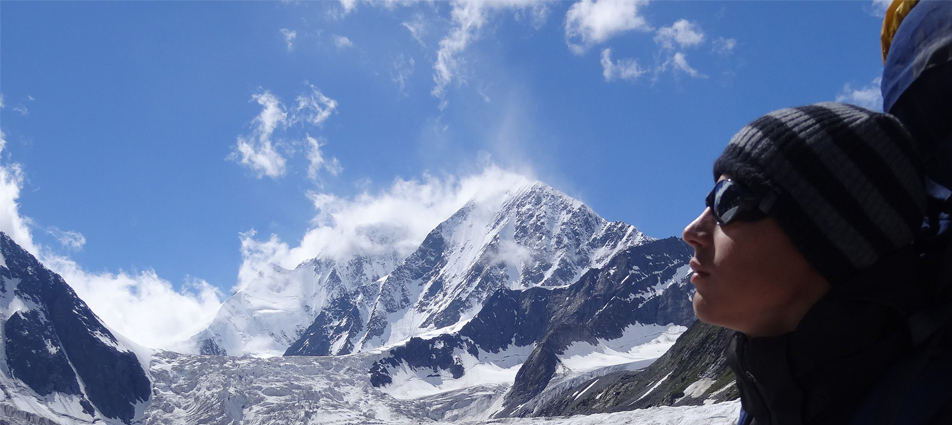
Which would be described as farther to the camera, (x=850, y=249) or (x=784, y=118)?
(x=784, y=118)

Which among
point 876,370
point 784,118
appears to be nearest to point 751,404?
point 876,370

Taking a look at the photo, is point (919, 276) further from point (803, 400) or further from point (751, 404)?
point (751, 404)

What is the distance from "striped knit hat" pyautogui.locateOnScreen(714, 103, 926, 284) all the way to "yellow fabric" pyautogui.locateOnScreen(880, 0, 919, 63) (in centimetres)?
50

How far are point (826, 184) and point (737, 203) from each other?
25 centimetres

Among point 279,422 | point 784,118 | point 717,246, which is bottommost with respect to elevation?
point 717,246

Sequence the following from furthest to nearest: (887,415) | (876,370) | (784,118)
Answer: (784,118) → (876,370) → (887,415)

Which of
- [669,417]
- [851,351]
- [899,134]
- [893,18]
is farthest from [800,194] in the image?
[669,417]

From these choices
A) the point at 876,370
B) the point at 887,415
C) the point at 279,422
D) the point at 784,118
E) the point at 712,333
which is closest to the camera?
the point at 887,415

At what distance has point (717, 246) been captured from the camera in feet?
7.10

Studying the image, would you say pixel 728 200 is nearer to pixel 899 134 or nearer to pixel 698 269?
pixel 698 269

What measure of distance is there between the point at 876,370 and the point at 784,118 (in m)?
0.77

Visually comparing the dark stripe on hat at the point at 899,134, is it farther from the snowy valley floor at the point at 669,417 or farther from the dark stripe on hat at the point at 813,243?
the snowy valley floor at the point at 669,417

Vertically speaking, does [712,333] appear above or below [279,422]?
below

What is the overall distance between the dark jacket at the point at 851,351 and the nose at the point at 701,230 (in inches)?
14.5
